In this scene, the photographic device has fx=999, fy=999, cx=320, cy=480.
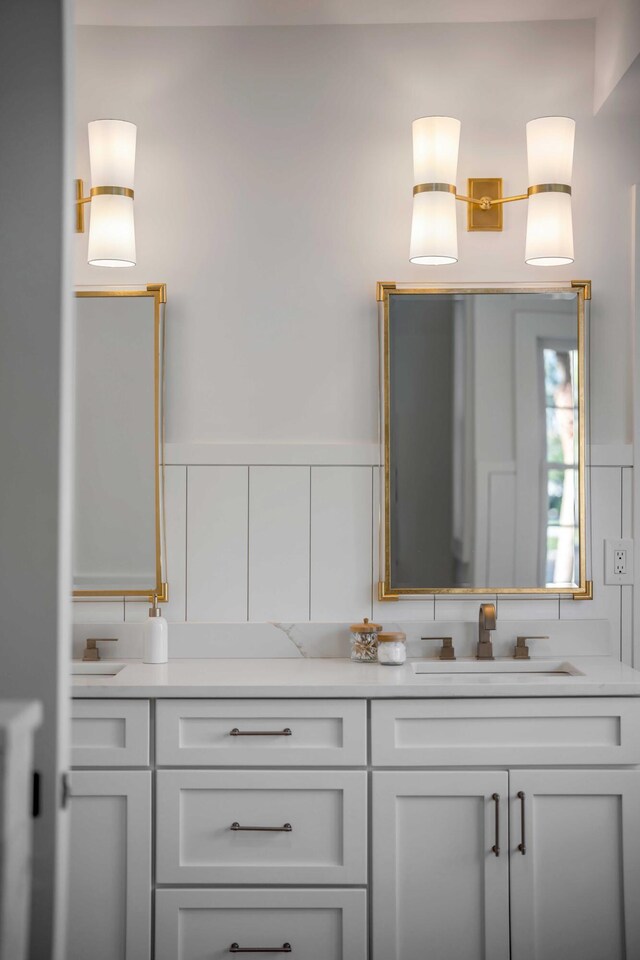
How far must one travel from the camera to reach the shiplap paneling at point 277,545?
279 cm

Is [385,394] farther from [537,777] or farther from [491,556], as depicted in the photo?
[537,777]

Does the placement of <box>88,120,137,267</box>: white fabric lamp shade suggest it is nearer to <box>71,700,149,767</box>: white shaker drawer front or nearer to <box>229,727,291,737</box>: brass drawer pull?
<box>71,700,149,767</box>: white shaker drawer front

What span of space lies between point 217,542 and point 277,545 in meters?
0.17

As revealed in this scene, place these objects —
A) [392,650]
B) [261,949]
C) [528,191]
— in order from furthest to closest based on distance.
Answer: [528,191] → [392,650] → [261,949]

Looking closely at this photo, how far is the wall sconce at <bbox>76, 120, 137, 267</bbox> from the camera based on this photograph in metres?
2.67

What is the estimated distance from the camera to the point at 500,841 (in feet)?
7.52

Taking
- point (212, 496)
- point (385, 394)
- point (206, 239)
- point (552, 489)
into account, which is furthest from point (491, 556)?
point (206, 239)

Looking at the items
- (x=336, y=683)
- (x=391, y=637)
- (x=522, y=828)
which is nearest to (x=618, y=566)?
(x=391, y=637)

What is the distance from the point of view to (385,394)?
2.78m

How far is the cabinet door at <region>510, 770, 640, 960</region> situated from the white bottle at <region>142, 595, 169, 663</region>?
96cm

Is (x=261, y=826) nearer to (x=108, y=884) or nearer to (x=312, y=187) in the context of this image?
(x=108, y=884)

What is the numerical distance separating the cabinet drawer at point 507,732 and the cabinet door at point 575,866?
0.16 feet

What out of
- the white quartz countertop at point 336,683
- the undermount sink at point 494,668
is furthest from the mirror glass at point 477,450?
the white quartz countertop at point 336,683

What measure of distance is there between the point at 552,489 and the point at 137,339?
1.23 m
